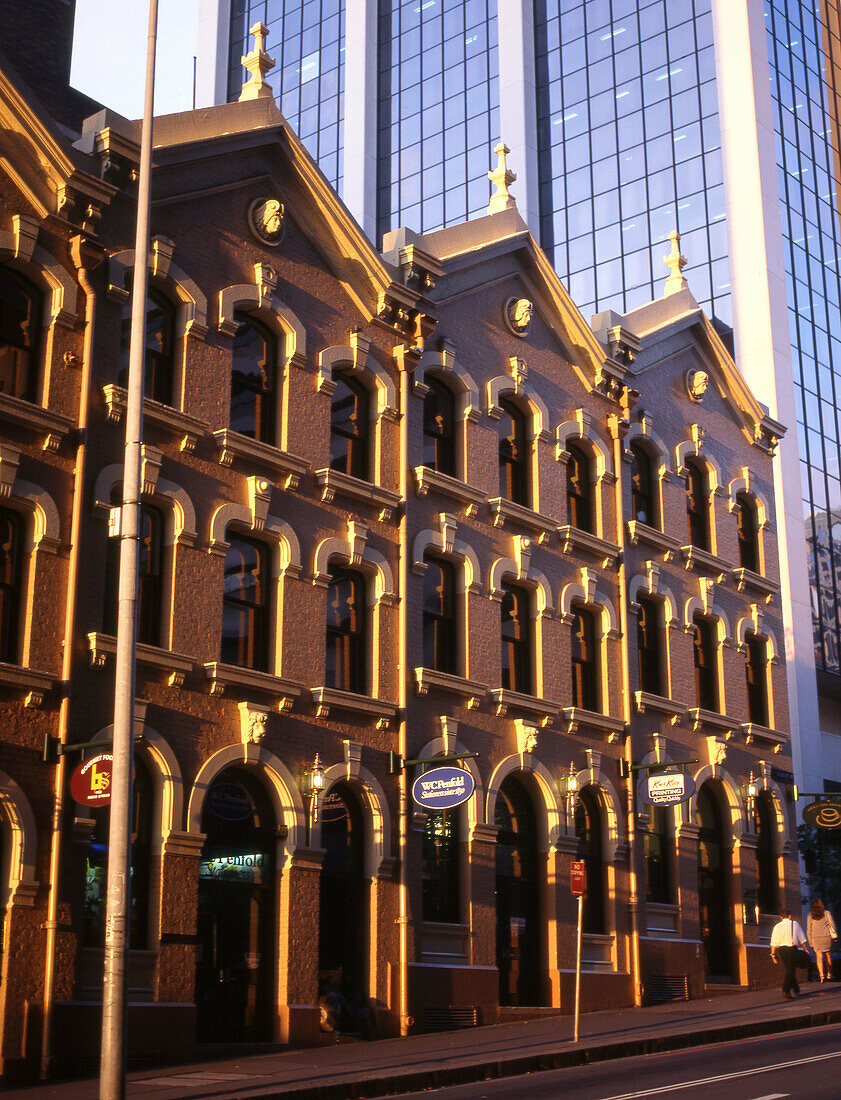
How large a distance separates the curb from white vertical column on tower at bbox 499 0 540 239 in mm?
41058

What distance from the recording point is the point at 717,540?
107 feet

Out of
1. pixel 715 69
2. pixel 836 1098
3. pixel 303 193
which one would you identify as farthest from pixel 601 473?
pixel 715 69

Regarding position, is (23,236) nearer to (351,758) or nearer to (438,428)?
(438,428)

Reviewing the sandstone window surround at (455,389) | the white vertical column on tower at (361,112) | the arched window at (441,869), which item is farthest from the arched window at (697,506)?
the white vertical column on tower at (361,112)

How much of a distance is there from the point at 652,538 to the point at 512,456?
4457 mm

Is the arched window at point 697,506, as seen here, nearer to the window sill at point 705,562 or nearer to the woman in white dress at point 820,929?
the window sill at point 705,562

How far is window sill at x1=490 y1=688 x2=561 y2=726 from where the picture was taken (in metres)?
25.4

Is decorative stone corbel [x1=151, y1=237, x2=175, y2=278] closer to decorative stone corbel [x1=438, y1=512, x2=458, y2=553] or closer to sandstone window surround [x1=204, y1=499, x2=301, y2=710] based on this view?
sandstone window surround [x1=204, y1=499, x2=301, y2=710]

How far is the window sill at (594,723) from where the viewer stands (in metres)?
26.9

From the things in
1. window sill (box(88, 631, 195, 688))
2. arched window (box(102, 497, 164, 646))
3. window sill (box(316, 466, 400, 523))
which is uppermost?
window sill (box(316, 466, 400, 523))

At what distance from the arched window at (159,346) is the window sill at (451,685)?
642cm

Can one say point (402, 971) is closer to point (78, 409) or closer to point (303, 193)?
point (78, 409)

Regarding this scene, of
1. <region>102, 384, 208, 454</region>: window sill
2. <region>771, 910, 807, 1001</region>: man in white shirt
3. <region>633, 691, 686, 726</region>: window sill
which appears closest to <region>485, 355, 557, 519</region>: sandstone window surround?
<region>633, 691, 686, 726</region>: window sill

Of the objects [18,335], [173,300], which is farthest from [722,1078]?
[173,300]
